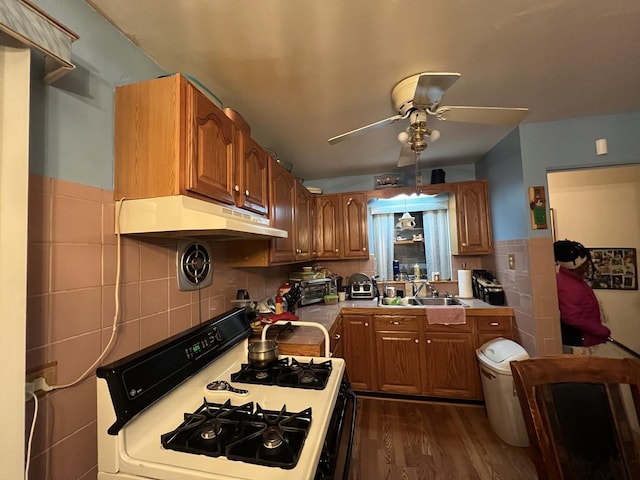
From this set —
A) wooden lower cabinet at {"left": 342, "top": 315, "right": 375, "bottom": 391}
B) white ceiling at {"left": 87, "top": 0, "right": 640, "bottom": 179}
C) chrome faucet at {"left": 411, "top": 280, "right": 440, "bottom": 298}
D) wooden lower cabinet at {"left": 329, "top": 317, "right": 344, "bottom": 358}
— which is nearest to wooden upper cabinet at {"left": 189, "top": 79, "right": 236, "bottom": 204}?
white ceiling at {"left": 87, "top": 0, "right": 640, "bottom": 179}

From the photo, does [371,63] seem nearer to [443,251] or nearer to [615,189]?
[443,251]

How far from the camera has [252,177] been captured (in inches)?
61.1

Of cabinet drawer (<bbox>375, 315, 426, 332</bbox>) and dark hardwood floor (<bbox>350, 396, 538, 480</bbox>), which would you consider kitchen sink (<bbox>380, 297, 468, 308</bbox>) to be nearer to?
cabinet drawer (<bbox>375, 315, 426, 332</bbox>)

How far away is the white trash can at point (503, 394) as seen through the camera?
6.12ft

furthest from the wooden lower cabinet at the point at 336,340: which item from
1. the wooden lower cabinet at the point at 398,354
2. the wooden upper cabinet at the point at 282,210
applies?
the wooden upper cabinet at the point at 282,210

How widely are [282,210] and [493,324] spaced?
2.09 metres

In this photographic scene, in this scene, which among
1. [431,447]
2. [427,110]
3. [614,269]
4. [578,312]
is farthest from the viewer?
[614,269]

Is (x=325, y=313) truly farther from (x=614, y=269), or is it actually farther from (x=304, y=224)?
(x=614, y=269)

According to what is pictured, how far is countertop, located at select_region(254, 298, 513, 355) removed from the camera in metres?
1.61

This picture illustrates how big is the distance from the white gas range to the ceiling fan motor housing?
26 cm

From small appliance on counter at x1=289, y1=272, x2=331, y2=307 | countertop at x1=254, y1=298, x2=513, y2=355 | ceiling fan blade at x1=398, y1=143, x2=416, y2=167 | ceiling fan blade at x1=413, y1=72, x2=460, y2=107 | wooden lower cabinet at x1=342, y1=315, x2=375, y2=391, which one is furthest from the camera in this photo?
small appliance on counter at x1=289, y1=272, x2=331, y2=307

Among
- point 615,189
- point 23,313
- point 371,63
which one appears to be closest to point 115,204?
point 23,313

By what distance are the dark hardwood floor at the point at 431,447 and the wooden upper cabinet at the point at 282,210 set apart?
4.89ft

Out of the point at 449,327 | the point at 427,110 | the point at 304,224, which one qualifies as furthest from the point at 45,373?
the point at 449,327
